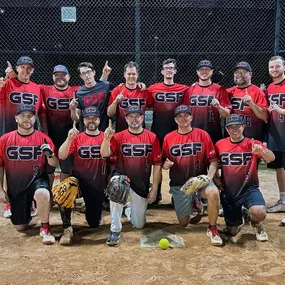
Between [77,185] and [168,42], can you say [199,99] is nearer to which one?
[77,185]

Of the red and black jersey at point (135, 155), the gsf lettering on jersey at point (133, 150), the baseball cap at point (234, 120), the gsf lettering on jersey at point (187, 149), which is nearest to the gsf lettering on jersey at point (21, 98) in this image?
the red and black jersey at point (135, 155)

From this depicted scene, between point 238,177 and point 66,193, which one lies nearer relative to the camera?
point 66,193

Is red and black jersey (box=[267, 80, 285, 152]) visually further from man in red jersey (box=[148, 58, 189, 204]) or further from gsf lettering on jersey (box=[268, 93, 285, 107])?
man in red jersey (box=[148, 58, 189, 204])

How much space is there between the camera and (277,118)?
15.6 ft

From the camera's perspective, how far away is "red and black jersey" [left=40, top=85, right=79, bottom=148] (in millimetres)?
4738

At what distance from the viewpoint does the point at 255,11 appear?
8109mm

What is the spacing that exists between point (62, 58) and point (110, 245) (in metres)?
5.52

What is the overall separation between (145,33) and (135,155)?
4.67m

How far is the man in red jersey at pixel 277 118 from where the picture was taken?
4.63 metres

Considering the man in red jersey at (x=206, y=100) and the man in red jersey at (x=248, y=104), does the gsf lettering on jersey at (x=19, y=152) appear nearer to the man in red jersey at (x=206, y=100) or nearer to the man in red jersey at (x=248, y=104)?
the man in red jersey at (x=206, y=100)

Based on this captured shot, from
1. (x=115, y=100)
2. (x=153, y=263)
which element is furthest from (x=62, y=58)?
(x=153, y=263)

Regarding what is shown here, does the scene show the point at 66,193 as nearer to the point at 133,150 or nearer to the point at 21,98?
the point at 133,150

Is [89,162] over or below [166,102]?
below

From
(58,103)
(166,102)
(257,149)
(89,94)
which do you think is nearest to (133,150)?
(166,102)
